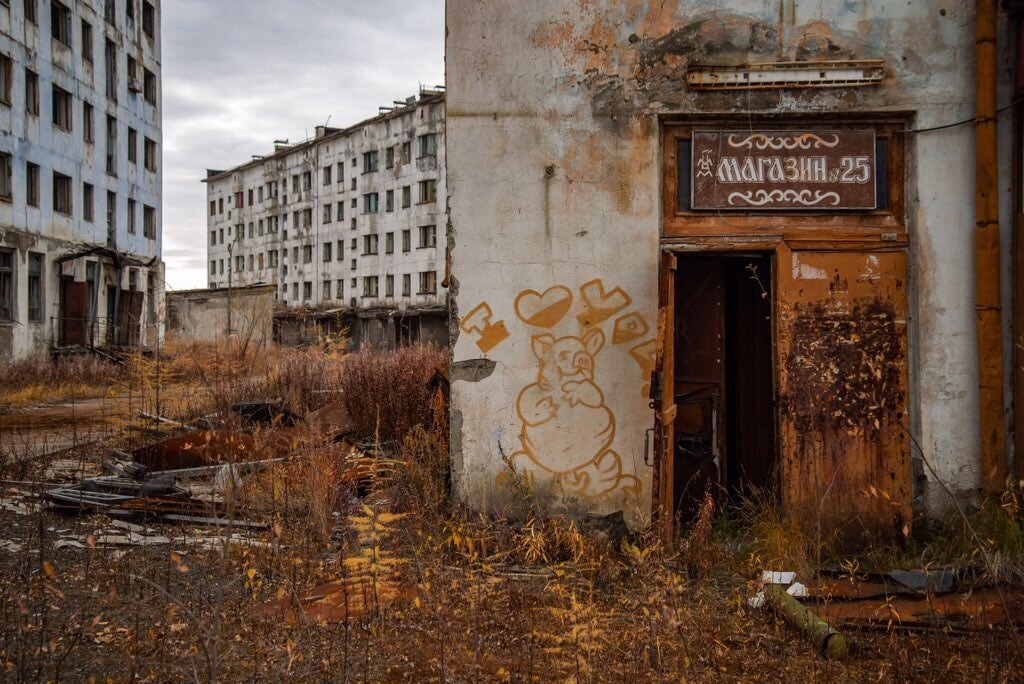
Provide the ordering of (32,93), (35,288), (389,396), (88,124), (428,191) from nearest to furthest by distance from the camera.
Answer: (389,396) < (35,288) < (32,93) < (88,124) < (428,191)

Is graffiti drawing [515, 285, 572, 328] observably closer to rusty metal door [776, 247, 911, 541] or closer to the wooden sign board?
the wooden sign board

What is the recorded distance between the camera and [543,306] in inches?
238

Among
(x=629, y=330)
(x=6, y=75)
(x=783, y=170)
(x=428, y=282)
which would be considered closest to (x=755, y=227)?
(x=783, y=170)

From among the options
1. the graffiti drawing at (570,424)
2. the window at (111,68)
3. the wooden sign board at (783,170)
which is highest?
the window at (111,68)

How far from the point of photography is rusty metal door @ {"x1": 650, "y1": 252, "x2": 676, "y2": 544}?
5297 millimetres

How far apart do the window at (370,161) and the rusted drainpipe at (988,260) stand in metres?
44.4

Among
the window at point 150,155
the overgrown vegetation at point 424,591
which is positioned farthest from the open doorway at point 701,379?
the window at point 150,155

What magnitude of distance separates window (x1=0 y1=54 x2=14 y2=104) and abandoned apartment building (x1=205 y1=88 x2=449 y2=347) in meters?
17.2

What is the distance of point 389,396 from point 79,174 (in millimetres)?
22032

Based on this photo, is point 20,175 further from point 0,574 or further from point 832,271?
point 832,271

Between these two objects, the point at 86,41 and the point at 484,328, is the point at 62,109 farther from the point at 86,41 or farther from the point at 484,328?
the point at 484,328

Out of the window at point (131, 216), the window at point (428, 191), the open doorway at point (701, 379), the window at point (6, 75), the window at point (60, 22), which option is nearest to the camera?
the open doorway at point (701, 379)

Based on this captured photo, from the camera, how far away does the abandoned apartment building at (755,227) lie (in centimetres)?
580

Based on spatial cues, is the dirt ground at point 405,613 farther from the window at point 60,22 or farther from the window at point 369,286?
the window at point 369,286
